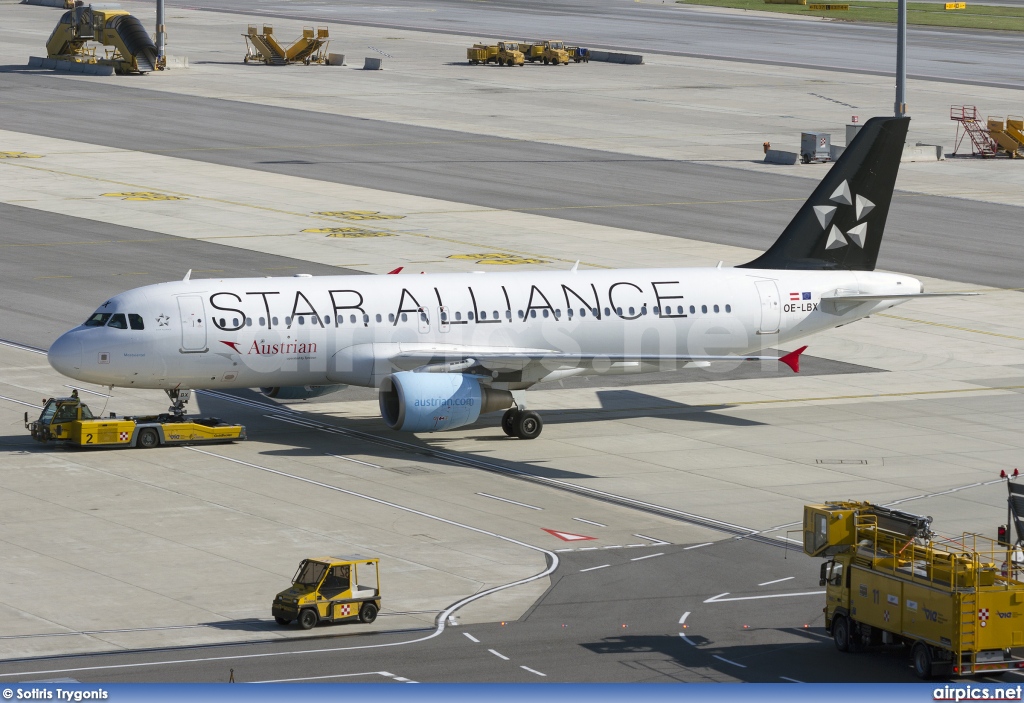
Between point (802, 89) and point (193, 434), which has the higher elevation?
point (802, 89)

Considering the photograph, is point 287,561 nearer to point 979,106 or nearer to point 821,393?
point 821,393

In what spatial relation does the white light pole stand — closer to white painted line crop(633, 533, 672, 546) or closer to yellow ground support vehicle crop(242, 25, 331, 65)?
white painted line crop(633, 533, 672, 546)

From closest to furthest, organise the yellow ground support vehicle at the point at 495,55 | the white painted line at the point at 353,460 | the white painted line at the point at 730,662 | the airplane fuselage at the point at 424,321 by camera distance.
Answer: the white painted line at the point at 730,662 < the white painted line at the point at 353,460 < the airplane fuselage at the point at 424,321 < the yellow ground support vehicle at the point at 495,55

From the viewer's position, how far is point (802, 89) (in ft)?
455

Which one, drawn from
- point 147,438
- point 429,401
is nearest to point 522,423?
point 429,401

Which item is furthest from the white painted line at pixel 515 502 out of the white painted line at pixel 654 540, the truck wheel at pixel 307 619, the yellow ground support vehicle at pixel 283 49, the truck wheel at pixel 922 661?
→ the yellow ground support vehicle at pixel 283 49

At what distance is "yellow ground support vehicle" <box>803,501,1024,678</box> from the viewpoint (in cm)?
3059

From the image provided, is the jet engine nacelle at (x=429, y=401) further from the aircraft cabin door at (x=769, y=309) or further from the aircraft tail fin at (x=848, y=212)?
the aircraft tail fin at (x=848, y=212)

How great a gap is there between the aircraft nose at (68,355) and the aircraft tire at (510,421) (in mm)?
12718

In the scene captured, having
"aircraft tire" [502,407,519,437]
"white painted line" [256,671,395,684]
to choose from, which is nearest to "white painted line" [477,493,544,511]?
"aircraft tire" [502,407,519,437]

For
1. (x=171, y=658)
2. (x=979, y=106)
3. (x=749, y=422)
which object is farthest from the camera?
(x=979, y=106)

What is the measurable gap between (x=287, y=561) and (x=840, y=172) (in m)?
27.6

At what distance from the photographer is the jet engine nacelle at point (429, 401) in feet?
157

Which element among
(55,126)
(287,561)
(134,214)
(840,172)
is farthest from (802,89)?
(287,561)
